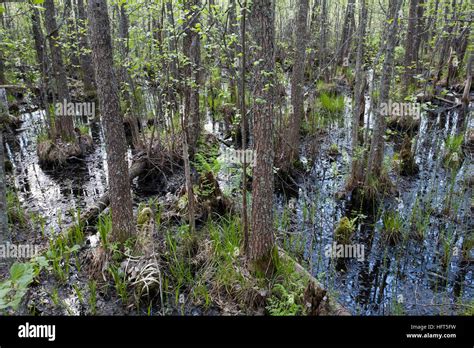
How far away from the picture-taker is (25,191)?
8625mm

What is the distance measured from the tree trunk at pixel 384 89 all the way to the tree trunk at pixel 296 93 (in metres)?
1.84

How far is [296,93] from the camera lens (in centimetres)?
928

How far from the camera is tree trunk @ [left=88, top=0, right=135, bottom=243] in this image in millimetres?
4781

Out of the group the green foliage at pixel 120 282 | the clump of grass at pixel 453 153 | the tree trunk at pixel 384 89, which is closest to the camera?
the green foliage at pixel 120 282

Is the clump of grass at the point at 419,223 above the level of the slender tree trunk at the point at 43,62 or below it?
below

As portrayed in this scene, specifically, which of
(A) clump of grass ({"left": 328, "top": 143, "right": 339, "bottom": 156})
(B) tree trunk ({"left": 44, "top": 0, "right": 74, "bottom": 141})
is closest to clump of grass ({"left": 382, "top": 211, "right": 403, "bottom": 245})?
(A) clump of grass ({"left": 328, "top": 143, "right": 339, "bottom": 156})

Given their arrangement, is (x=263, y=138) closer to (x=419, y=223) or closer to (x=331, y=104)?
(x=419, y=223)

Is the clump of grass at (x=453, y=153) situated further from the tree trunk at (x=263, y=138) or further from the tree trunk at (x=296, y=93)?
the tree trunk at (x=263, y=138)

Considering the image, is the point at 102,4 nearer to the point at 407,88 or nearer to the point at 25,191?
the point at 25,191

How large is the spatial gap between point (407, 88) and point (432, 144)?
3314 mm

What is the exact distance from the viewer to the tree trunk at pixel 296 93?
843 centimetres

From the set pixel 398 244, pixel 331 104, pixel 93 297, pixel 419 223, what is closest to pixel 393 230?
pixel 398 244

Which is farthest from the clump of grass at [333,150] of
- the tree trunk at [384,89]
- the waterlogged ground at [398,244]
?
the tree trunk at [384,89]

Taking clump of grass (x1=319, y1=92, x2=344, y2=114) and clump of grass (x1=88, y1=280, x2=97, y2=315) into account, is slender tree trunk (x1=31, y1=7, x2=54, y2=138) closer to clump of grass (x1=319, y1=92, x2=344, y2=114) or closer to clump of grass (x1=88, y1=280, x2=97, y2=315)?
clump of grass (x1=88, y1=280, x2=97, y2=315)
